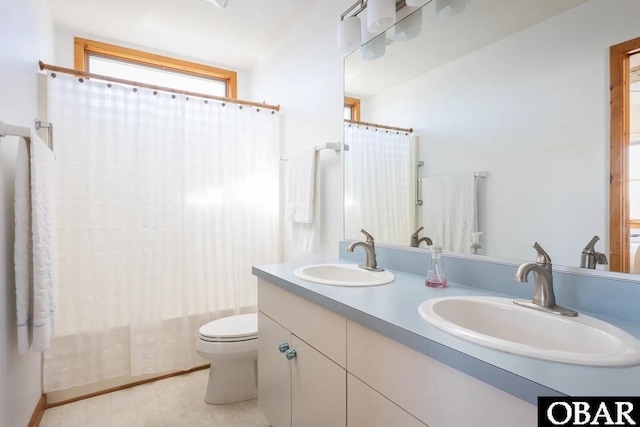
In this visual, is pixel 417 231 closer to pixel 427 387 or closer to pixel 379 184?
pixel 379 184

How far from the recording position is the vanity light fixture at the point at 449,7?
134cm

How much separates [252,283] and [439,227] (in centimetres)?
159

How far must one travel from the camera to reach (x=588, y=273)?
941 millimetres

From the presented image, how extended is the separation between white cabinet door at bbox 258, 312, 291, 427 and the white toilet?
0.27m

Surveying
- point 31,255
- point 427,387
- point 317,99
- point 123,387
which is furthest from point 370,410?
point 123,387

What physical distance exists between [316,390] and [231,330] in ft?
3.07

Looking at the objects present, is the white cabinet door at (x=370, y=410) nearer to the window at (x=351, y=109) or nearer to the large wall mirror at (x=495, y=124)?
the large wall mirror at (x=495, y=124)

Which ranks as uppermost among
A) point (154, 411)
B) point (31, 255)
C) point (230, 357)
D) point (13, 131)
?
point (13, 131)

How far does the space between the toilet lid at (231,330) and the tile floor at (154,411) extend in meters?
0.42

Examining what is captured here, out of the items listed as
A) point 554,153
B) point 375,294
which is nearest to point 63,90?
point 375,294

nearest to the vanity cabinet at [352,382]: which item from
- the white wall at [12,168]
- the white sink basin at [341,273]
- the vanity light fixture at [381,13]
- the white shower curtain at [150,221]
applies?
the white sink basin at [341,273]

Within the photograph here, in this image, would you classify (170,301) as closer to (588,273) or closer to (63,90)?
(63,90)

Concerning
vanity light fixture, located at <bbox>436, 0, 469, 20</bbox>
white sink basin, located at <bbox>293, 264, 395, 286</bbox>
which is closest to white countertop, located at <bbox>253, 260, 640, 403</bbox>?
white sink basin, located at <bbox>293, 264, 395, 286</bbox>

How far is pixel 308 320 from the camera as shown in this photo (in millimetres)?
1263
